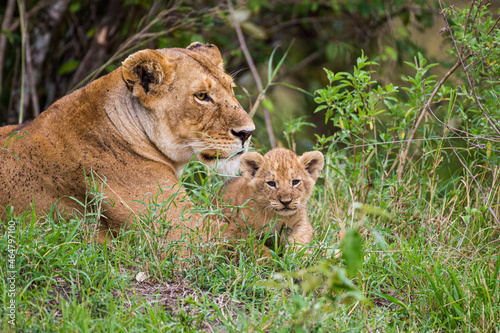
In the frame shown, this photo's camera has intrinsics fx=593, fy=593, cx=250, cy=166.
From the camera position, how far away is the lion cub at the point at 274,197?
3951 mm

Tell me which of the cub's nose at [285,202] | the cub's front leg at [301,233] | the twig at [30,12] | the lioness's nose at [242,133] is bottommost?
the cub's front leg at [301,233]

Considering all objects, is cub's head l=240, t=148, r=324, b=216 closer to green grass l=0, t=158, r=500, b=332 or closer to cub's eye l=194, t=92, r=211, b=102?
green grass l=0, t=158, r=500, b=332

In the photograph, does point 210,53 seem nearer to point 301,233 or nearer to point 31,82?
point 301,233

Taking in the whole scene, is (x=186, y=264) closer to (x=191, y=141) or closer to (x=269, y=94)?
(x=191, y=141)

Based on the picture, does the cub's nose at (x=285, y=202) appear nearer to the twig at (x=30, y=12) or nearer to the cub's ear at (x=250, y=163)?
the cub's ear at (x=250, y=163)

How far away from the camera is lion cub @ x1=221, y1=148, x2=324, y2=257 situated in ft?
13.0

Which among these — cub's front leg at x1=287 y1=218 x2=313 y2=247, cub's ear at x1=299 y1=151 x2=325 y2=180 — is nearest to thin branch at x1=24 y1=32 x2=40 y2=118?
cub's ear at x1=299 y1=151 x2=325 y2=180

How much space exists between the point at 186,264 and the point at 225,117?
110 centimetres

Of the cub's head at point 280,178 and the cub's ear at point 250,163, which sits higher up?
the cub's ear at point 250,163

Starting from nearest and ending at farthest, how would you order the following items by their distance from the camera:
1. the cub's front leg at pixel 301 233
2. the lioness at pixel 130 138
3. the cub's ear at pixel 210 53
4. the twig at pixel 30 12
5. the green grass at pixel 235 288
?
the green grass at pixel 235 288 < the lioness at pixel 130 138 < the cub's front leg at pixel 301 233 < the cub's ear at pixel 210 53 < the twig at pixel 30 12

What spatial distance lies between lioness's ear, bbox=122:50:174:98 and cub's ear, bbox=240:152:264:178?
2.47 feet

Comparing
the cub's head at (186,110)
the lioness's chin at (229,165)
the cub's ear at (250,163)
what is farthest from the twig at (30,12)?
the cub's ear at (250,163)

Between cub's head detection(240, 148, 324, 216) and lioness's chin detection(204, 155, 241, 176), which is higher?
lioness's chin detection(204, 155, 241, 176)

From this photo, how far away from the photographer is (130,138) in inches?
155
